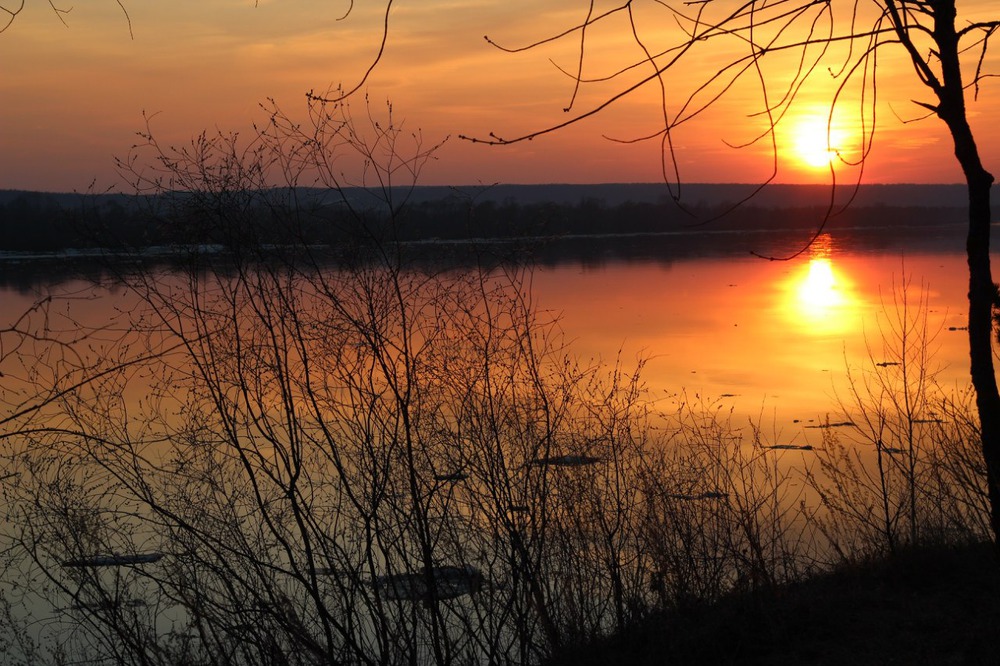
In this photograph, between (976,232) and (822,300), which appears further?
(822,300)

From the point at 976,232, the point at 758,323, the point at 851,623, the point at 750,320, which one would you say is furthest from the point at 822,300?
the point at 851,623

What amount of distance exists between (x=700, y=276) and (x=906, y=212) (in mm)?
80010

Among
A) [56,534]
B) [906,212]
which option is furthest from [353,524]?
[906,212]

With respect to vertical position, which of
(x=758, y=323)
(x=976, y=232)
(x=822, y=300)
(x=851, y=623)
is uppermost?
(x=976, y=232)

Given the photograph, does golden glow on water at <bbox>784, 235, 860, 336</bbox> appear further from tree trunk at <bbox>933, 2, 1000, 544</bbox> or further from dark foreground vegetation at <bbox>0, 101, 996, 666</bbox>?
tree trunk at <bbox>933, 2, 1000, 544</bbox>

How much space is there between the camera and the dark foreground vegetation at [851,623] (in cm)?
476

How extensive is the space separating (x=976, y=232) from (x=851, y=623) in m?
2.13

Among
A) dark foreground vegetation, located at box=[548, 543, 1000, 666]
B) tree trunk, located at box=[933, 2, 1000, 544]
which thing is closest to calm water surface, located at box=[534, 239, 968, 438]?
tree trunk, located at box=[933, 2, 1000, 544]

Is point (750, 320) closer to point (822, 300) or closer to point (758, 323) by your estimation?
point (758, 323)

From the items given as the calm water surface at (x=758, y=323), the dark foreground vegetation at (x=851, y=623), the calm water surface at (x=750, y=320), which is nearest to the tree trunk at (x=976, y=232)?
the dark foreground vegetation at (x=851, y=623)

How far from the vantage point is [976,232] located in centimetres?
531

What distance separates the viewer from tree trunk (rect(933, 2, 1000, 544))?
17.0 feet

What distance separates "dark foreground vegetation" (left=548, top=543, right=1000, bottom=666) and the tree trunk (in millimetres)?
498

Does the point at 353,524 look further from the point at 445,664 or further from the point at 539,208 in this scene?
the point at 539,208
